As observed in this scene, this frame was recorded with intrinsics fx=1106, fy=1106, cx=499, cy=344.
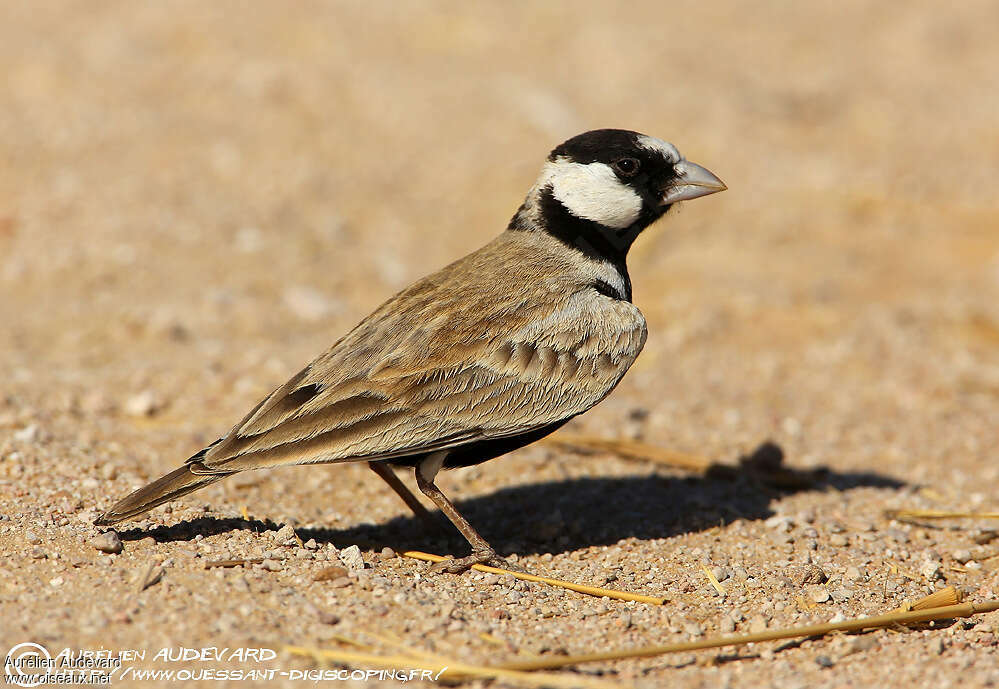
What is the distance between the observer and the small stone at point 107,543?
3996 mm

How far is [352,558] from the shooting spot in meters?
4.12

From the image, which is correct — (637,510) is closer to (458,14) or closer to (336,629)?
(336,629)

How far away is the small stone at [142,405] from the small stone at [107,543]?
7.00 feet

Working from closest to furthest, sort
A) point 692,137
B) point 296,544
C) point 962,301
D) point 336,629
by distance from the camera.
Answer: point 336,629
point 296,544
point 962,301
point 692,137

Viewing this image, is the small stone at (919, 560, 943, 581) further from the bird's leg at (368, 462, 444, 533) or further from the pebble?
the bird's leg at (368, 462, 444, 533)

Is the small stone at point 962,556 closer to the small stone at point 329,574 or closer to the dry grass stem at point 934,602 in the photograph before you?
the dry grass stem at point 934,602

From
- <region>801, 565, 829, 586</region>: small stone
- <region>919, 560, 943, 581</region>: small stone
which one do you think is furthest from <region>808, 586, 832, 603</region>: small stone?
<region>919, 560, 943, 581</region>: small stone

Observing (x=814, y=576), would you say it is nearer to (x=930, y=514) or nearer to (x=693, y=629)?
(x=693, y=629)

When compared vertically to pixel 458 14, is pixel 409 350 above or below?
below

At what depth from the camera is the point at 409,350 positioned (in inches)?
175

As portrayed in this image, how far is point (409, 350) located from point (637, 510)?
1550 millimetres

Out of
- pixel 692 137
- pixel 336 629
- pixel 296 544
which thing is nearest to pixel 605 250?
pixel 296 544

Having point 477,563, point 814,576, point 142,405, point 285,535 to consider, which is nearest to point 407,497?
point 477,563

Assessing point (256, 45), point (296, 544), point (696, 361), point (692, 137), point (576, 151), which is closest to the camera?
point (296, 544)
